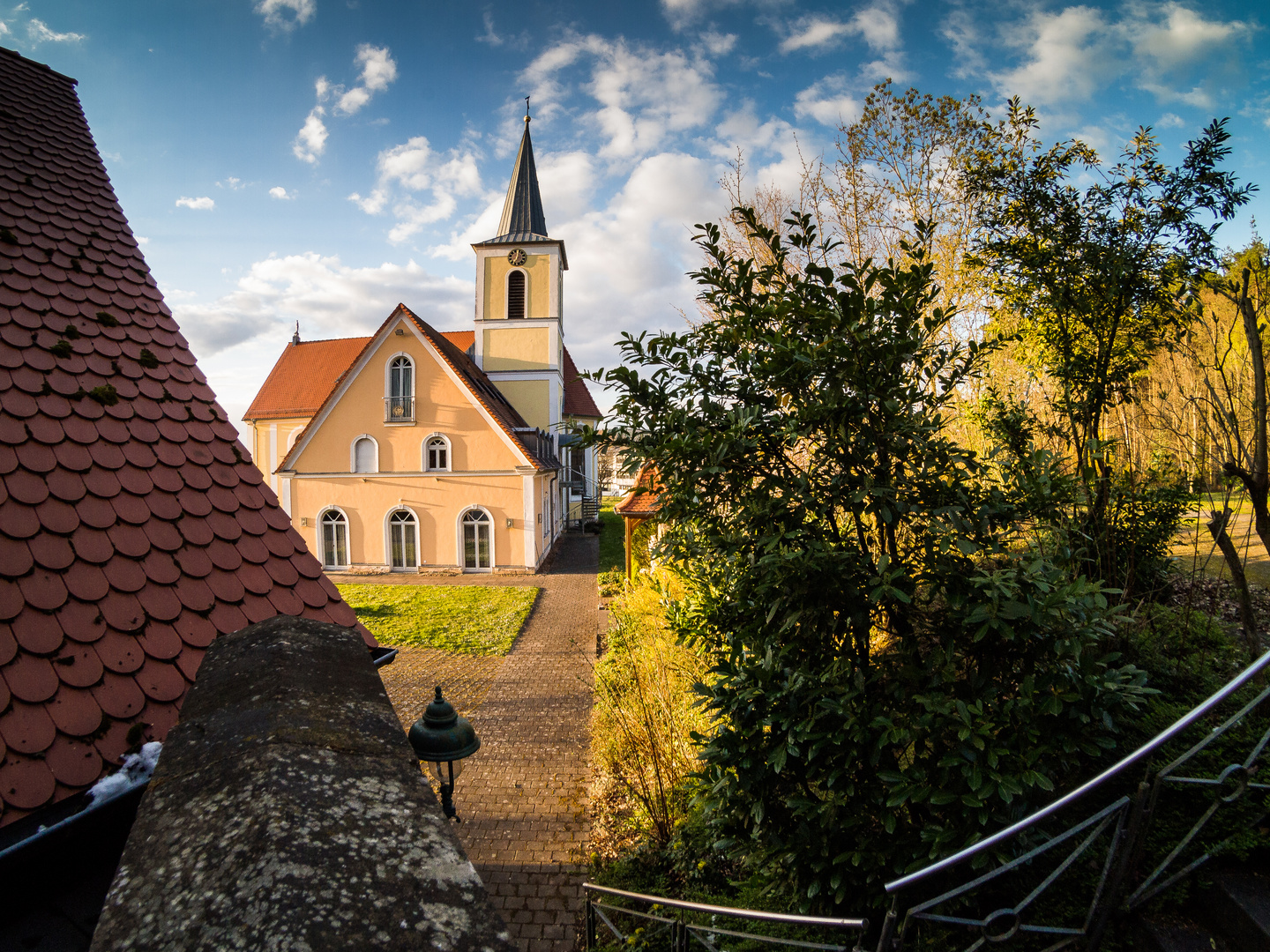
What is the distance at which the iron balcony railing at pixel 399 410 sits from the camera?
21.9 m

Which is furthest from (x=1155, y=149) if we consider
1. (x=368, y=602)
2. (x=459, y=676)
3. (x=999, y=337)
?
(x=368, y=602)

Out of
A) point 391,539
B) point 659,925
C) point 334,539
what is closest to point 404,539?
point 391,539

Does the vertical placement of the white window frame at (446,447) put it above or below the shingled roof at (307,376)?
below

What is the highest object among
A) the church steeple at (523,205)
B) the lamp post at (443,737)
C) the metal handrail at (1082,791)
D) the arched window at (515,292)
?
the church steeple at (523,205)

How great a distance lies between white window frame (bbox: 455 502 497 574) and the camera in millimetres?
22219

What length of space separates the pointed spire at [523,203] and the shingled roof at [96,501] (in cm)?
2660

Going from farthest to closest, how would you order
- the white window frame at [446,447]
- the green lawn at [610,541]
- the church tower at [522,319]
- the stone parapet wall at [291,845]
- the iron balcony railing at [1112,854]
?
Result: the church tower at [522,319], the green lawn at [610,541], the white window frame at [446,447], the iron balcony railing at [1112,854], the stone parapet wall at [291,845]

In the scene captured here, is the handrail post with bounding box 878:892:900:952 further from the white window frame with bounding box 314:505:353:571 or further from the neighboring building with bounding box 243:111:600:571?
the white window frame with bounding box 314:505:353:571

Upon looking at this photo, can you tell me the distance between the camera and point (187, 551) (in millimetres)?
2908

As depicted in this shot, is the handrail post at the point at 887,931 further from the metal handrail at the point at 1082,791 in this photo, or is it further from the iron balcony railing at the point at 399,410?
the iron balcony railing at the point at 399,410

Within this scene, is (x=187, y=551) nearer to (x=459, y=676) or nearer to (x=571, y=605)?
(x=459, y=676)

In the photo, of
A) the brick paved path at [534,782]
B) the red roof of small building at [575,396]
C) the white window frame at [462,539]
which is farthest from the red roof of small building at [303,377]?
the brick paved path at [534,782]

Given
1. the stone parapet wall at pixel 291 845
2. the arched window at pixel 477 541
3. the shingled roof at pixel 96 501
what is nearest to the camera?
the stone parapet wall at pixel 291 845

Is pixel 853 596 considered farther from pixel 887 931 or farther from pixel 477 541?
pixel 477 541
